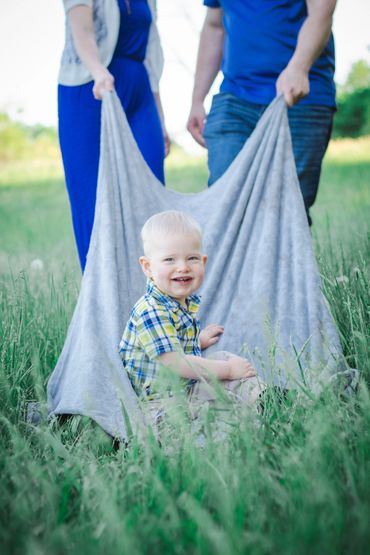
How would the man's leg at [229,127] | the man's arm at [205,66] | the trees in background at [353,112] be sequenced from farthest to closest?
the trees in background at [353,112]
the man's arm at [205,66]
the man's leg at [229,127]

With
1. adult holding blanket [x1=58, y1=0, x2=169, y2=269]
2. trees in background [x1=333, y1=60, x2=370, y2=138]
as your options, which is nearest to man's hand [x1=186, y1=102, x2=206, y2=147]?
adult holding blanket [x1=58, y1=0, x2=169, y2=269]

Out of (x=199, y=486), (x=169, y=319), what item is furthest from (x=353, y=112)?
(x=199, y=486)

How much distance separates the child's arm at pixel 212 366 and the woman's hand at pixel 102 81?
0.94m

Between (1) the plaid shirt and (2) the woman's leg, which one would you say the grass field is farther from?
(2) the woman's leg

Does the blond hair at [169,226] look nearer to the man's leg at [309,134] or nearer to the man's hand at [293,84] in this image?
the man's hand at [293,84]

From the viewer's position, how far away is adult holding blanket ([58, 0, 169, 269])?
238 cm

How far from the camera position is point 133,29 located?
248cm

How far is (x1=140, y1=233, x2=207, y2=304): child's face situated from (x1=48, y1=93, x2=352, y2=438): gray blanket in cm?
20

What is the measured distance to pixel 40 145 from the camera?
10.7 meters

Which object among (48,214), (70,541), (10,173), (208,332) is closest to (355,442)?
(70,541)

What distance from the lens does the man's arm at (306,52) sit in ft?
7.12

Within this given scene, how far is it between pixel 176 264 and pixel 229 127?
2.88 ft

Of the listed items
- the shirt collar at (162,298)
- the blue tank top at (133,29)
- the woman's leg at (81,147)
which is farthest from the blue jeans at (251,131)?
the shirt collar at (162,298)

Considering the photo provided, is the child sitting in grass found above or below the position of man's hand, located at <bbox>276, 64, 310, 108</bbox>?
below
